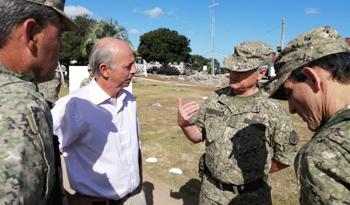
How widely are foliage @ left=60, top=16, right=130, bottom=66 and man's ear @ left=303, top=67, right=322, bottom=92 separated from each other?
31.6 m

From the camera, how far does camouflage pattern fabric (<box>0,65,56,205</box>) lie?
1138mm

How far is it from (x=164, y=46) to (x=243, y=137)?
6275cm

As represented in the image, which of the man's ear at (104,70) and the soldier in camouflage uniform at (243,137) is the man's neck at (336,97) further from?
the man's ear at (104,70)

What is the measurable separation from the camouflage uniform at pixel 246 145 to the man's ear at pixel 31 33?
2213 millimetres

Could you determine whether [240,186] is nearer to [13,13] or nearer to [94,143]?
[94,143]

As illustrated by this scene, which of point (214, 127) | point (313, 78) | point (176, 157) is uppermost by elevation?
point (313, 78)

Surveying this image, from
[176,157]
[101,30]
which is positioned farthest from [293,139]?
[101,30]

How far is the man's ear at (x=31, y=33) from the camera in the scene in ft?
4.72

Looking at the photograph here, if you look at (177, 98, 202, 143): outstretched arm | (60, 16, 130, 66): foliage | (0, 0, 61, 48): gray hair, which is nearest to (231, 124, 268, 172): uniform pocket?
(177, 98, 202, 143): outstretched arm

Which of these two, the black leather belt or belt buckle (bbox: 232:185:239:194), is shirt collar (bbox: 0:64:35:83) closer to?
the black leather belt

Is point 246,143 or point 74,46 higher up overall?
point 74,46

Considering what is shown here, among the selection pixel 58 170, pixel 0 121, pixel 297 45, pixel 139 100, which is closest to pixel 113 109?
pixel 58 170

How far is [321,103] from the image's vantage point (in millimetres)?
1772

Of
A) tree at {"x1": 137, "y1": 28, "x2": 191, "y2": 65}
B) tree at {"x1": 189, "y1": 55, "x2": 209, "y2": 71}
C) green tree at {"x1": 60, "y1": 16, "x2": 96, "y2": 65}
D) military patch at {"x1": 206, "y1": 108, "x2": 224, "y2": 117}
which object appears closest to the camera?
military patch at {"x1": 206, "y1": 108, "x2": 224, "y2": 117}
